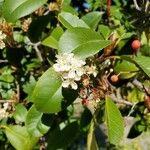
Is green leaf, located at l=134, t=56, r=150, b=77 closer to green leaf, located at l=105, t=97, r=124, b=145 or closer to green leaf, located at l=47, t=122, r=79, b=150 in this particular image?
green leaf, located at l=105, t=97, r=124, b=145

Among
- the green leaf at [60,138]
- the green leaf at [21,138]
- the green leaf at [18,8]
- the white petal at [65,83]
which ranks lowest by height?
the green leaf at [60,138]

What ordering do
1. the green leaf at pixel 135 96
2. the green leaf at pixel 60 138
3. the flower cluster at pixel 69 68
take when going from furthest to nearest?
the green leaf at pixel 135 96, the green leaf at pixel 60 138, the flower cluster at pixel 69 68

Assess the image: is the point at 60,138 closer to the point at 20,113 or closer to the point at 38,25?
the point at 20,113

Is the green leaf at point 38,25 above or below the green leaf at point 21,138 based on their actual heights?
above

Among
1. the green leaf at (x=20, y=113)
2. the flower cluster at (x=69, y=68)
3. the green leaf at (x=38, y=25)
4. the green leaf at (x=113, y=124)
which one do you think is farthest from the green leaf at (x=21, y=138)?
the flower cluster at (x=69, y=68)

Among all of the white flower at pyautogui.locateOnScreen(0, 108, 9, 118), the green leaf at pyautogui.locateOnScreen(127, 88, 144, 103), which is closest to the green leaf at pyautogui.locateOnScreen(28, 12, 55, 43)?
the white flower at pyautogui.locateOnScreen(0, 108, 9, 118)

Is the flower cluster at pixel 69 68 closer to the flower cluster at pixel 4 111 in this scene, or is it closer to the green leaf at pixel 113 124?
the green leaf at pixel 113 124

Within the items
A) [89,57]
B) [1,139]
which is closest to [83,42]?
[89,57]
